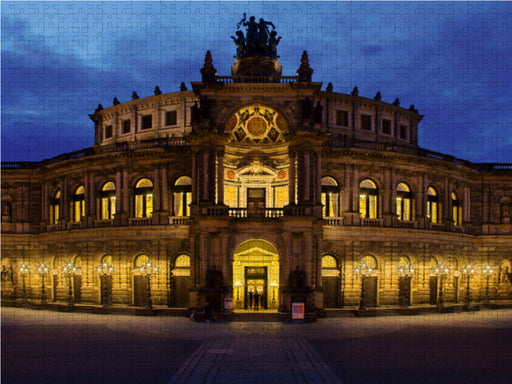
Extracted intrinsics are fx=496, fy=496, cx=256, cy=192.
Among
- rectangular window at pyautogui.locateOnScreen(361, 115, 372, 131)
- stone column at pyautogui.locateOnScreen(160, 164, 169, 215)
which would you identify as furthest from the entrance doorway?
rectangular window at pyautogui.locateOnScreen(361, 115, 372, 131)

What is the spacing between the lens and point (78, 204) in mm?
→ 57562

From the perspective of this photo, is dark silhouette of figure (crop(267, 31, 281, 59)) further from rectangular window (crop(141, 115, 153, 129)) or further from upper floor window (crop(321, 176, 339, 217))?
rectangular window (crop(141, 115, 153, 129))

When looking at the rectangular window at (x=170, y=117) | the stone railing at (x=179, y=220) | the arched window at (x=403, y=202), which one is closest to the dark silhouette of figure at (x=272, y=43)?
the rectangular window at (x=170, y=117)

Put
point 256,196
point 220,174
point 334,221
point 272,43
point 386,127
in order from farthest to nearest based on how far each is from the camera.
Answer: point 386,127
point 272,43
point 256,196
point 334,221
point 220,174

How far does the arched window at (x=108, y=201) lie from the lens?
5500 centimetres

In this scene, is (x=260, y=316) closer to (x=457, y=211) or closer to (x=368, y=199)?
(x=368, y=199)

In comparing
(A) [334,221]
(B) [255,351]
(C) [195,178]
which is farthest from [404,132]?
(B) [255,351]

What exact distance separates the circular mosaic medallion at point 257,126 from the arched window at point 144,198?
12.5m

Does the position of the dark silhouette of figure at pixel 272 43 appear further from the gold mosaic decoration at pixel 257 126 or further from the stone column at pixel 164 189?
the stone column at pixel 164 189

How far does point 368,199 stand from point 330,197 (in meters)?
4.36

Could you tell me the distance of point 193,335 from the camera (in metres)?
34.2

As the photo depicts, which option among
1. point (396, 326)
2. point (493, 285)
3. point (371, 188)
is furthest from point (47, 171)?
point (493, 285)

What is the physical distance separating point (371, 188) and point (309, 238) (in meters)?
12.5

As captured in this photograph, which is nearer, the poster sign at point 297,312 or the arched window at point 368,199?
the poster sign at point 297,312
